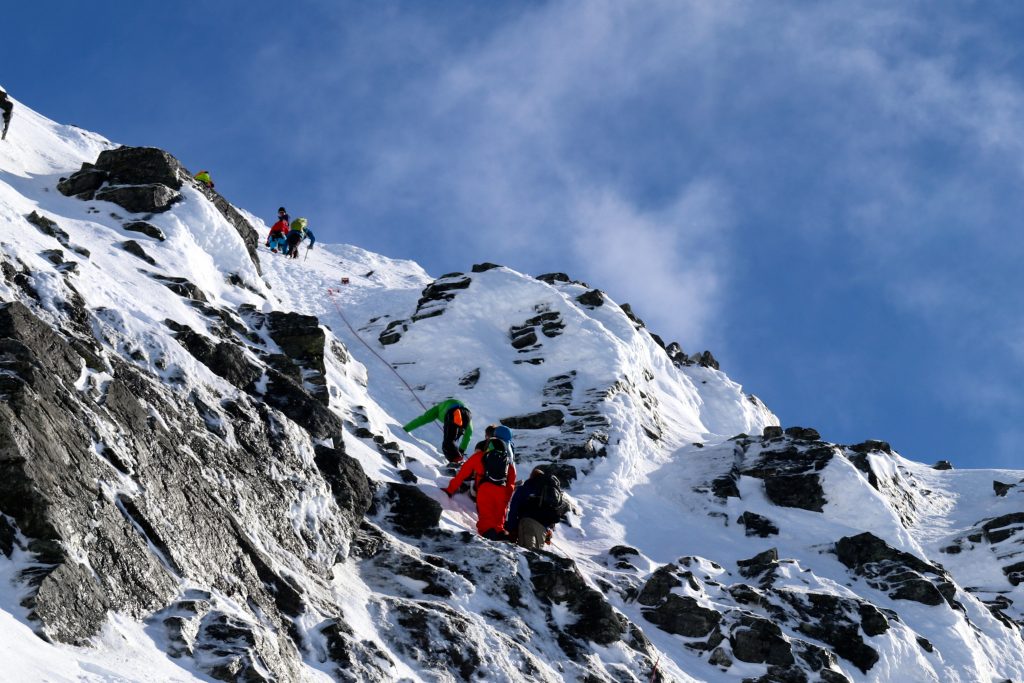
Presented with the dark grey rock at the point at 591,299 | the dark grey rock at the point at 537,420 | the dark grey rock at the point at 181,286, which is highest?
the dark grey rock at the point at 591,299

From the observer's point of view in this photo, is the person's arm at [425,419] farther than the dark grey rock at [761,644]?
Yes

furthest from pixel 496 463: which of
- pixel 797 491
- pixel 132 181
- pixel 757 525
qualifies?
pixel 132 181

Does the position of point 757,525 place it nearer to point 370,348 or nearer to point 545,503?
point 545,503

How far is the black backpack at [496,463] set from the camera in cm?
1828

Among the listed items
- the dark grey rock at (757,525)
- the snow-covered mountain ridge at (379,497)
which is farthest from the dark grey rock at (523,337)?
the dark grey rock at (757,525)

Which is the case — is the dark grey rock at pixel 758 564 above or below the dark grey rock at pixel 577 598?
above

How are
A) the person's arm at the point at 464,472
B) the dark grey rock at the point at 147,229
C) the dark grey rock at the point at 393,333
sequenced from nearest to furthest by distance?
the person's arm at the point at 464,472 < the dark grey rock at the point at 147,229 < the dark grey rock at the point at 393,333

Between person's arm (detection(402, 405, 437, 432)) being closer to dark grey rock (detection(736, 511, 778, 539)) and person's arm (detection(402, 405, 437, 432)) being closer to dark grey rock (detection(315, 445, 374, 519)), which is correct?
dark grey rock (detection(315, 445, 374, 519))

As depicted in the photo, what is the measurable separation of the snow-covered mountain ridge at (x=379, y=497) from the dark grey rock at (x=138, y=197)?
0.09 m

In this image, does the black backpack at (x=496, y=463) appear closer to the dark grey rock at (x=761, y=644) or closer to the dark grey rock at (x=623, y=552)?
the dark grey rock at (x=623, y=552)

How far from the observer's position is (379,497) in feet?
56.1

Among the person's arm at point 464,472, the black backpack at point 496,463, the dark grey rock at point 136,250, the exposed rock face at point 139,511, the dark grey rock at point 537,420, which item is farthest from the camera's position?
the dark grey rock at point 537,420

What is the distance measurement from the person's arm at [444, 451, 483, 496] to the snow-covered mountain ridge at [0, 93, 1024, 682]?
0.26 m

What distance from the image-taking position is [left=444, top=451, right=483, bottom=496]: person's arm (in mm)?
19516
